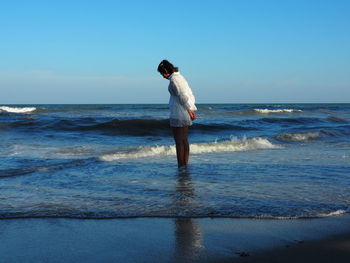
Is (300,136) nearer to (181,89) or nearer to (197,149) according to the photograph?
(197,149)

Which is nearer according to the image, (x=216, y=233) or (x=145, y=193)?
(x=216, y=233)

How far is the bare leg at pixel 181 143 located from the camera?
22.0ft

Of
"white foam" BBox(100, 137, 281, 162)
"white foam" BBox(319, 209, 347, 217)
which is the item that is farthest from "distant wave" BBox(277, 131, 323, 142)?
"white foam" BBox(319, 209, 347, 217)

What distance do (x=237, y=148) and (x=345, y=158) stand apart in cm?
285

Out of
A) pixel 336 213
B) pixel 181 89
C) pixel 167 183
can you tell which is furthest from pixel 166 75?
pixel 336 213

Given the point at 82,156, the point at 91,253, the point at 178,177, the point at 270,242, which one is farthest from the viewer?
the point at 82,156

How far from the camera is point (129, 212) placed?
151 inches

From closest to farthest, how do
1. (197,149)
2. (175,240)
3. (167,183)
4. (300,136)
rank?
1. (175,240)
2. (167,183)
3. (197,149)
4. (300,136)

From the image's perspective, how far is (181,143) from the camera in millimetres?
6754

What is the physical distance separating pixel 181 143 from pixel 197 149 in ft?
10.8

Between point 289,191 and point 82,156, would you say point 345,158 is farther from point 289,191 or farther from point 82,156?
point 82,156

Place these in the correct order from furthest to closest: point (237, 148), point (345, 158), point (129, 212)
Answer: point (237, 148) < point (345, 158) < point (129, 212)

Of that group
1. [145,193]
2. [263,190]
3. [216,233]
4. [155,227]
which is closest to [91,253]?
[155,227]

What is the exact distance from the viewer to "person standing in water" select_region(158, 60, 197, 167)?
6371mm
